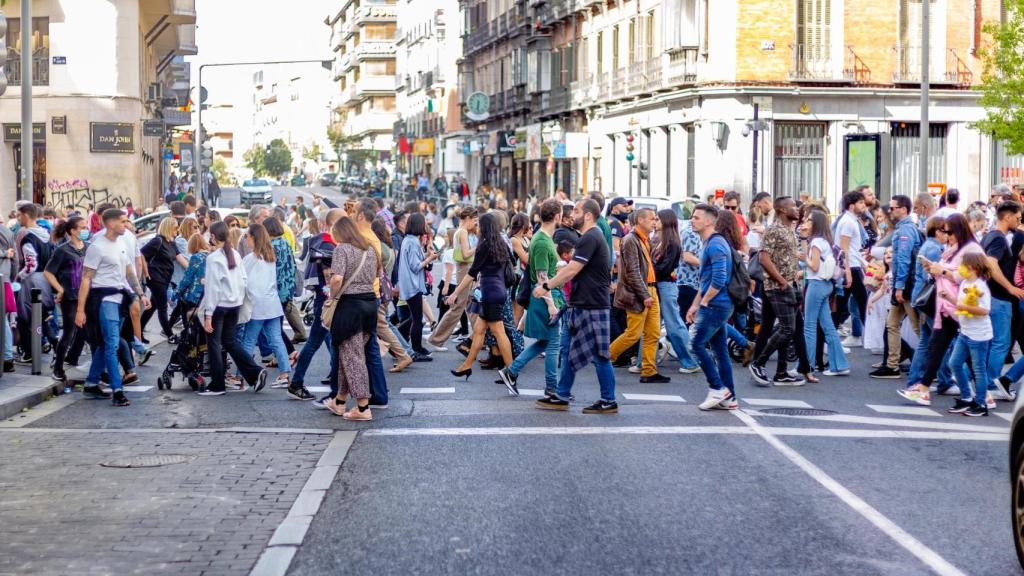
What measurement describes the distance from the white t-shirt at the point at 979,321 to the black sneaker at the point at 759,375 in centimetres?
252

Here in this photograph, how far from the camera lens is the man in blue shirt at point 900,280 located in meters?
14.6

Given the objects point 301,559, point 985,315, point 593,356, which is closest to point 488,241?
point 593,356

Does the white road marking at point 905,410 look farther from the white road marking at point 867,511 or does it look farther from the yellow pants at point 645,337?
the yellow pants at point 645,337

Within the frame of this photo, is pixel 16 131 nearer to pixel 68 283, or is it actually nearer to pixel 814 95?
pixel 814 95

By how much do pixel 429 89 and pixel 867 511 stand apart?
8776 cm

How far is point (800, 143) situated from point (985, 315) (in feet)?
98.4

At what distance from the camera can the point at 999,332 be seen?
42.0ft

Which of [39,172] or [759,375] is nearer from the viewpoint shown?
[759,375]

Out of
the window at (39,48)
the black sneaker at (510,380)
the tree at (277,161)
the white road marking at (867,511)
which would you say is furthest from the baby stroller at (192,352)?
the tree at (277,161)

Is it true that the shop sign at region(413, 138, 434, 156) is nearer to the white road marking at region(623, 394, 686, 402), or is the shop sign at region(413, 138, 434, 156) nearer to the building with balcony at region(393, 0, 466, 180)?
the building with balcony at region(393, 0, 466, 180)

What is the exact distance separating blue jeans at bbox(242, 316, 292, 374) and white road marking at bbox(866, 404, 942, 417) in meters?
5.55

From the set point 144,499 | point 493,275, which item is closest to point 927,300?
point 493,275

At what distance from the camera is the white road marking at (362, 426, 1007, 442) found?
11086 mm

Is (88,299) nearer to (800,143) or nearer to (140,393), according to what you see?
(140,393)
